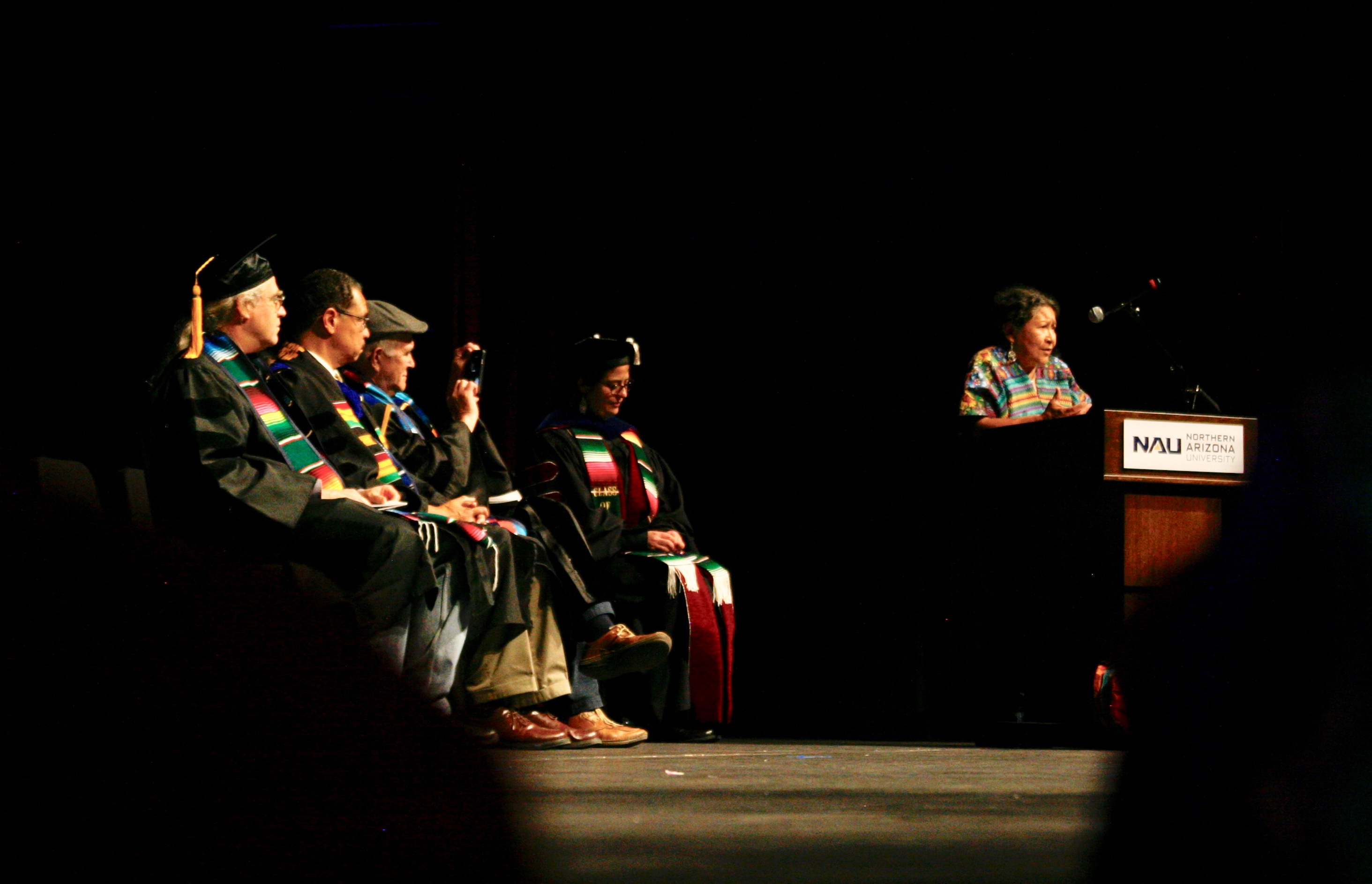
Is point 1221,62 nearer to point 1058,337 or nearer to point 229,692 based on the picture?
point 1058,337

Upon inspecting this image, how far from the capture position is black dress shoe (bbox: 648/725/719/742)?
149 inches

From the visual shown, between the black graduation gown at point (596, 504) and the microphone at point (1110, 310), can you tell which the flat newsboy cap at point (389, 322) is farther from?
the microphone at point (1110, 310)

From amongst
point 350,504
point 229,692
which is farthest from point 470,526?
point 229,692

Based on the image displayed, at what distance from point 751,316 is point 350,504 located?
221 cm

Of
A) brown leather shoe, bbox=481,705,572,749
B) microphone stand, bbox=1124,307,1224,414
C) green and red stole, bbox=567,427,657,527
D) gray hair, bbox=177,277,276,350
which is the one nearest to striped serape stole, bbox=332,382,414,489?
gray hair, bbox=177,277,276,350

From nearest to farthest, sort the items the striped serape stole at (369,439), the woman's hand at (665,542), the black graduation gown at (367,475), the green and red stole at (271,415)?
the green and red stole at (271,415) < the black graduation gown at (367,475) < the striped serape stole at (369,439) < the woman's hand at (665,542)

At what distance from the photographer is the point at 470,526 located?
2.87 meters

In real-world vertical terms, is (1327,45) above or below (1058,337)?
above

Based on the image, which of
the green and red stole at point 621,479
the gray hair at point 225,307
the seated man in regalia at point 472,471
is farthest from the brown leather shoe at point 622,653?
the gray hair at point 225,307

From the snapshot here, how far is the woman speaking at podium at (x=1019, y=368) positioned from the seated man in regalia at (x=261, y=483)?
5.47 feet

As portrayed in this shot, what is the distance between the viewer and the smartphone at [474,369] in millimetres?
3453

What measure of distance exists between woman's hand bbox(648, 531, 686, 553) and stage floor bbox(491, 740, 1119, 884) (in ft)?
3.11

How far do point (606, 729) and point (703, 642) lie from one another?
47 cm

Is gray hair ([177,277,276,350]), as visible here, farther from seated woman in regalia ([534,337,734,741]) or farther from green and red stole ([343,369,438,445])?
seated woman in regalia ([534,337,734,741])
